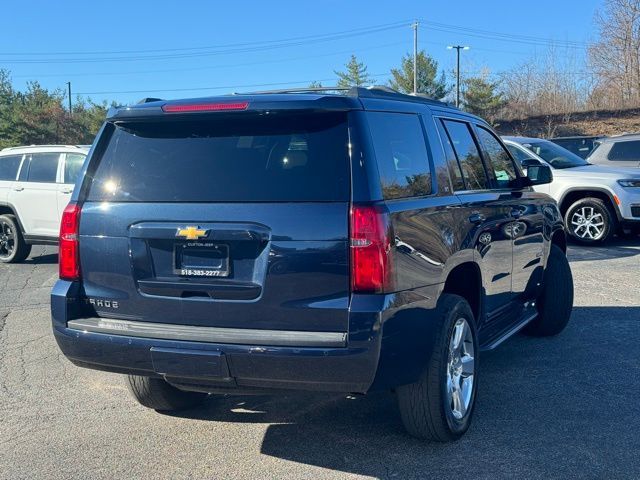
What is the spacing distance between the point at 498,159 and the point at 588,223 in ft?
22.4

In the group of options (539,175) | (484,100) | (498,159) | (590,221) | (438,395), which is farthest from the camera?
(484,100)

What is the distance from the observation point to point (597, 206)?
11.5m

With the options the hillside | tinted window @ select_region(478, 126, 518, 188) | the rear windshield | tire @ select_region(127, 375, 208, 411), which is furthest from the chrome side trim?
the hillside

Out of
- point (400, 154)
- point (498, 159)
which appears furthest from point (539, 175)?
point (400, 154)

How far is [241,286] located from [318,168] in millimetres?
688

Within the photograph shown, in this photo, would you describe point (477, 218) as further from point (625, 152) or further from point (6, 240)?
point (625, 152)

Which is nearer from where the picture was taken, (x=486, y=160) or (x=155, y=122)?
(x=155, y=122)

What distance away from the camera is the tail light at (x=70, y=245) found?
3.78 meters

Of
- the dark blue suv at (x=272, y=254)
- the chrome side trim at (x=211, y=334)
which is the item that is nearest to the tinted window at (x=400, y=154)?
the dark blue suv at (x=272, y=254)

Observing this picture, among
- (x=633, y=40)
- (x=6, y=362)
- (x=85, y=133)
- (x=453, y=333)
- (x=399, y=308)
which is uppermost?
(x=633, y=40)

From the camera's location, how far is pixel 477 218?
4.44 m

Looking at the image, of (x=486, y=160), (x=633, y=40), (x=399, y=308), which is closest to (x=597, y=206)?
(x=486, y=160)

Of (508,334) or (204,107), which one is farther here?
(508,334)

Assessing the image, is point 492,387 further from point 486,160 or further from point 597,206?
point 597,206
